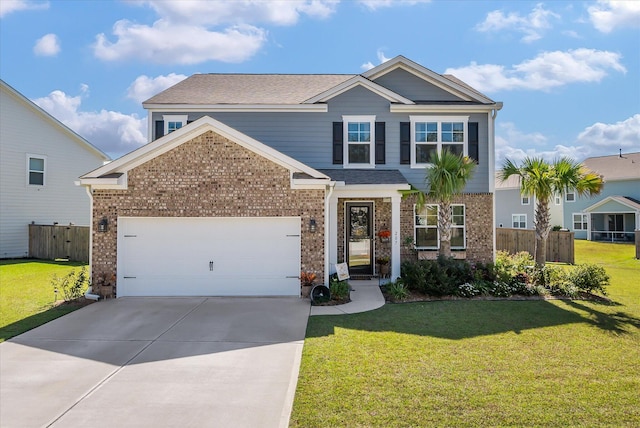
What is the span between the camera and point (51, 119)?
1988 cm

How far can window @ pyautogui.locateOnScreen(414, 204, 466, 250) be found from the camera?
1366 centimetres

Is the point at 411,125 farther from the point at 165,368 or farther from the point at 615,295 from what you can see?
the point at 165,368

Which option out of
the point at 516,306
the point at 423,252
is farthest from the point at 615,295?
the point at 423,252

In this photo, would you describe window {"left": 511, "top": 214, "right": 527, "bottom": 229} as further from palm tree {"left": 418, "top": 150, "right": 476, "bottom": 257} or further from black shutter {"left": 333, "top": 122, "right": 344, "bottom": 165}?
black shutter {"left": 333, "top": 122, "right": 344, "bottom": 165}

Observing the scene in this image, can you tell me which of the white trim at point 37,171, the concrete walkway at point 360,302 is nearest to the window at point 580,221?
the concrete walkway at point 360,302

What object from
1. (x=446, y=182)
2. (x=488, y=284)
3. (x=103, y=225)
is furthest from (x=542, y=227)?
(x=103, y=225)

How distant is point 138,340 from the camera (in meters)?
7.07

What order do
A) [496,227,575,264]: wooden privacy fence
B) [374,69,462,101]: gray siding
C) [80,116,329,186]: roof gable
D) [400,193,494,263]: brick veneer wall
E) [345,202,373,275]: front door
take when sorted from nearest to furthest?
[80,116,329,186]: roof gable
[345,202,373,275]: front door
[400,193,494,263]: brick veneer wall
[374,69,462,101]: gray siding
[496,227,575,264]: wooden privacy fence

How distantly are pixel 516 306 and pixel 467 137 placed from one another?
252 inches

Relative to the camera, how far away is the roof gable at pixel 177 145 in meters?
10.2

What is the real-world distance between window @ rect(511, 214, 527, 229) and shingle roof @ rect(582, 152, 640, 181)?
6.05 metres

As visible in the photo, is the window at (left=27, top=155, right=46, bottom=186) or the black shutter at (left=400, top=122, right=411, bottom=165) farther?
the window at (left=27, top=155, right=46, bottom=186)

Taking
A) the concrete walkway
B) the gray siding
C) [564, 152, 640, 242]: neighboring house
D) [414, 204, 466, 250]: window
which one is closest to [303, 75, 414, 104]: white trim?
the gray siding

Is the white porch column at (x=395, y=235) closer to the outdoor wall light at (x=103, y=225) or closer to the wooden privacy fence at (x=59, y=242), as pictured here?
the outdoor wall light at (x=103, y=225)
